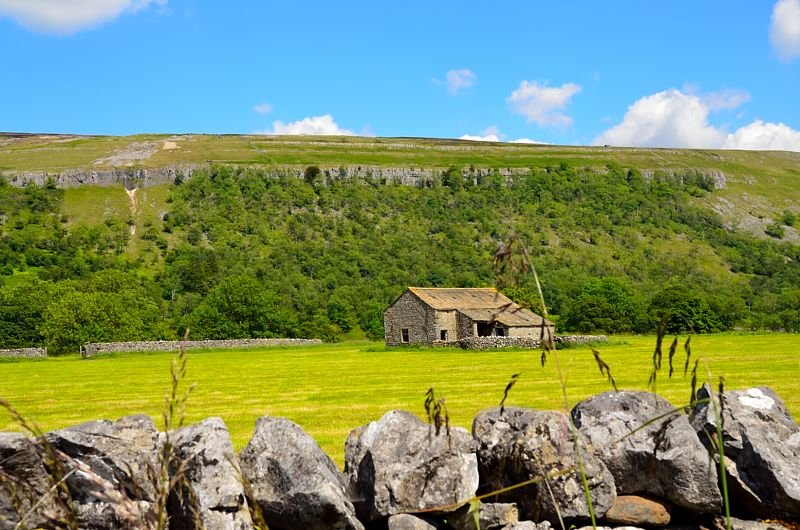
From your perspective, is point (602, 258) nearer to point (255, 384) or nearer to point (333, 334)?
point (333, 334)

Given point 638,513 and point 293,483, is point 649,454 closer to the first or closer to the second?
point 638,513

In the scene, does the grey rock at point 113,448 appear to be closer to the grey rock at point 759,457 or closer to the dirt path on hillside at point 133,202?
the grey rock at point 759,457

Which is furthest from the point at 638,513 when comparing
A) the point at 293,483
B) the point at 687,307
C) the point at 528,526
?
the point at 687,307

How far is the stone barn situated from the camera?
61.1m

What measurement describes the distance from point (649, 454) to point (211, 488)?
453 centimetres

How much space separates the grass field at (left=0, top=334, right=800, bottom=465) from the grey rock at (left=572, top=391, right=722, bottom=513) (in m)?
5.57

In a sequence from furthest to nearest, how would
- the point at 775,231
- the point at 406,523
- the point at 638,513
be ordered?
the point at 775,231 → the point at 638,513 → the point at 406,523

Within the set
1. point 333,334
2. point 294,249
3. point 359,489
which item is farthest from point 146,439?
point 294,249

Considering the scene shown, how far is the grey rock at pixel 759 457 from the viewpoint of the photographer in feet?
27.0

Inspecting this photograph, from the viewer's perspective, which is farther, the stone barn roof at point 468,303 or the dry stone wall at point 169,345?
the dry stone wall at point 169,345

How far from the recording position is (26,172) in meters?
→ 169

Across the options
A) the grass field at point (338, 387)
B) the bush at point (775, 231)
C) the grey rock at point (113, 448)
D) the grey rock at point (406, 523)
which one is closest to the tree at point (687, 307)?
the grass field at point (338, 387)

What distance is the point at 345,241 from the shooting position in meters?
140

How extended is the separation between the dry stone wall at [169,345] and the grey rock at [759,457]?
53965 millimetres
